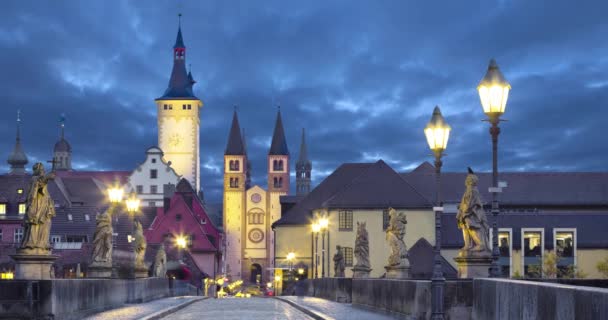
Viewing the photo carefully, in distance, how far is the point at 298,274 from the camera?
307 ft

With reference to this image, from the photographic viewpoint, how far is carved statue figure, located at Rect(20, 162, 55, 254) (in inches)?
730

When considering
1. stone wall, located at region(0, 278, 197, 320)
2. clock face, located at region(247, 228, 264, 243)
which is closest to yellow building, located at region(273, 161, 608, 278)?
stone wall, located at region(0, 278, 197, 320)

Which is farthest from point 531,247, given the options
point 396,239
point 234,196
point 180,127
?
point 234,196

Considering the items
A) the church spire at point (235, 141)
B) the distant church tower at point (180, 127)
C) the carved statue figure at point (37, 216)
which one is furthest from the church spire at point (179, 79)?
the carved statue figure at point (37, 216)

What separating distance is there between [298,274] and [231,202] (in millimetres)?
64362

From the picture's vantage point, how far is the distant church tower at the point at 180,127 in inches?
5778

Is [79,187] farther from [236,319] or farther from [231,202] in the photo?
[236,319]

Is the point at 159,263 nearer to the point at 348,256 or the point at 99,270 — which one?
the point at 99,270

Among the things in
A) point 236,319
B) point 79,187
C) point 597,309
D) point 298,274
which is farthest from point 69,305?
point 79,187

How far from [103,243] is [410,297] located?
13.3m

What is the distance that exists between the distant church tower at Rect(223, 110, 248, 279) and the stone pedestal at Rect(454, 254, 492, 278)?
424ft

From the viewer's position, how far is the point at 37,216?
18547 mm

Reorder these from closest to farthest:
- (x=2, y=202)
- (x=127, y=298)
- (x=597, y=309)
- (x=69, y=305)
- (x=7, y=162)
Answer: (x=597, y=309)
(x=69, y=305)
(x=127, y=298)
(x=2, y=202)
(x=7, y=162)

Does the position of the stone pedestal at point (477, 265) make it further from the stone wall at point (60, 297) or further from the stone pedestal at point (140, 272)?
the stone pedestal at point (140, 272)
